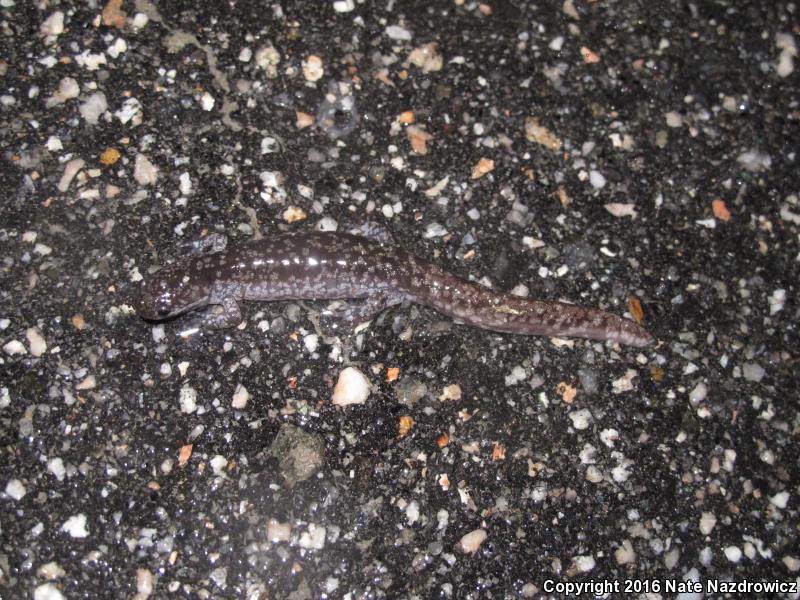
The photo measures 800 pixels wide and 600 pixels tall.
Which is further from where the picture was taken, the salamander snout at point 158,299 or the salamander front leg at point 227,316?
the salamander front leg at point 227,316

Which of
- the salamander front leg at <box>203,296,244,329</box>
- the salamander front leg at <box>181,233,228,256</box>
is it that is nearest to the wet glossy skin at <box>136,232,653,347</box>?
the salamander front leg at <box>203,296,244,329</box>

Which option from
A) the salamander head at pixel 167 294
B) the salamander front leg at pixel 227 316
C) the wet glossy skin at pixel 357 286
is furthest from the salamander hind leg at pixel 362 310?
the salamander head at pixel 167 294

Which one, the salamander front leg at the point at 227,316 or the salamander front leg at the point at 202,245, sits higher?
the salamander front leg at the point at 202,245

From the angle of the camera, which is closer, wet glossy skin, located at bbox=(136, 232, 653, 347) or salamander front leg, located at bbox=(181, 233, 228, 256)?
wet glossy skin, located at bbox=(136, 232, 653, 347)

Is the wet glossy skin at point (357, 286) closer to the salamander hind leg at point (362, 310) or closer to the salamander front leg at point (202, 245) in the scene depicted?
the salamander hind leg at point (362, 310)

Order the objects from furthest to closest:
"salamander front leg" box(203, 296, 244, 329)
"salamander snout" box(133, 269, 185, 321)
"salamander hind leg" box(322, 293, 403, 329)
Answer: "salamander hind leg" box(322, 293, 403, 329)
"salamander front leg" box(203, 296, 244, 329)
"salamander snout" box(133, 269, 185, 321)

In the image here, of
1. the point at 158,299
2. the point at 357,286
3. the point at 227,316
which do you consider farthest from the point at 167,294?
A: the point at 357,286

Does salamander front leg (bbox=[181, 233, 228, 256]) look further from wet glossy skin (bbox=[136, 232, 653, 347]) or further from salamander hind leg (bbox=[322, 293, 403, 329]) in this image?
salamander hind leg (bbox=[322, 293, 403, 329])

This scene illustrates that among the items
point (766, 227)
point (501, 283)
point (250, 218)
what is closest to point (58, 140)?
point (250, 218)

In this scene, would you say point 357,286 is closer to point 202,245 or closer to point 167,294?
point 202,245
